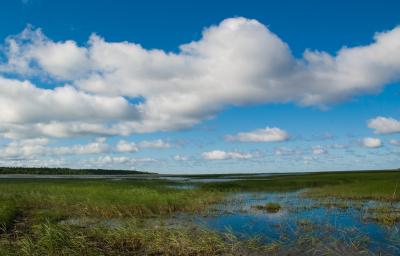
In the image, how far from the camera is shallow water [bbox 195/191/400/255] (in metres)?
21.1

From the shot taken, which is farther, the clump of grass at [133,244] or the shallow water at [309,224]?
the shallow water at [309,224]

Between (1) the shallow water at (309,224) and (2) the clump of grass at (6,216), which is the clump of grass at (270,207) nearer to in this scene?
(1) the shallow water at (309,224)

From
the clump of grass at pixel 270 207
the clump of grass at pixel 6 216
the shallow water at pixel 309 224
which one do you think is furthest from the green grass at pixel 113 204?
the clump of grass at pixel 270 207

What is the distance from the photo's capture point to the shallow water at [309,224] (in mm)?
21094

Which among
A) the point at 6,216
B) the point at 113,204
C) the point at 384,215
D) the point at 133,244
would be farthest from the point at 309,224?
the point at 6,216

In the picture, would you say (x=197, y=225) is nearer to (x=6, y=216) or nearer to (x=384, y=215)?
(x=384, y=215)

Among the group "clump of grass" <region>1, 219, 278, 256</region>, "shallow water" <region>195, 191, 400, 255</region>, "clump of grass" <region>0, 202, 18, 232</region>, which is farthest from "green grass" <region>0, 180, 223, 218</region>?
"clump of grass" <region>1, 219, 278, 256</region>

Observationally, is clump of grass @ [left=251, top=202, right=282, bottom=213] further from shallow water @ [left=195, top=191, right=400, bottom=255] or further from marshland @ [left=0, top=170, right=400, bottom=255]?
shallow water @ [left=195, top=191, right=400, bottom=255]

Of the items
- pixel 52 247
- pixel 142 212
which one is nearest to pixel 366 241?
pixel 52 247

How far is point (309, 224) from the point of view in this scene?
2517cm

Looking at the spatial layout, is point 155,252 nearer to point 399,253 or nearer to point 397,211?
point 399,253

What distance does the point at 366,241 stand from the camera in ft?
67.5

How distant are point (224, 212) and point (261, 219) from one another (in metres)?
4.34

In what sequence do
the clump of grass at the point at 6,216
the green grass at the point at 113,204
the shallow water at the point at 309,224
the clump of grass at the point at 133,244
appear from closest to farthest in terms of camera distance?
the clump of grass at the point at 133,244 < the shallow water at the point at 309,224 < the clump of grass at the point at 6,216 < the green grass at the point at 113,204
